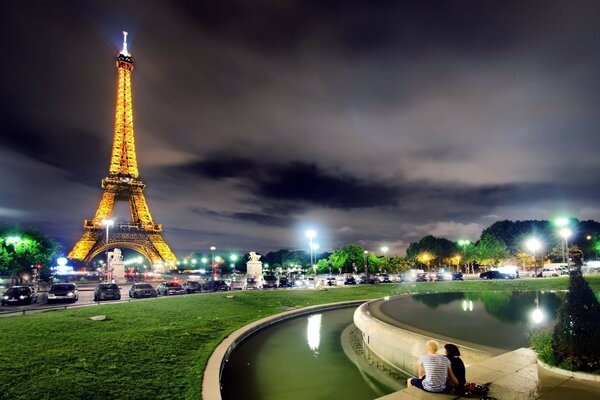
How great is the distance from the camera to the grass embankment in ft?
32.8

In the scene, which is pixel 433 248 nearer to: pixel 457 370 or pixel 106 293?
pixel 106 293

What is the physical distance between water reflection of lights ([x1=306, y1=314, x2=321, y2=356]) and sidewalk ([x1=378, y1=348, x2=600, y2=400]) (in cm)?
825

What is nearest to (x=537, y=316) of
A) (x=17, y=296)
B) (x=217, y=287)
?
(x=217, y=287)

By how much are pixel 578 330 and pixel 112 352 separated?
1472cm

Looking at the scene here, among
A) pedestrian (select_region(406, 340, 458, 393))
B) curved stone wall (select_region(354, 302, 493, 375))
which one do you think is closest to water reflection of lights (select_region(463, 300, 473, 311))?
curved stone wall (select_region(354, 302, 493, 375))

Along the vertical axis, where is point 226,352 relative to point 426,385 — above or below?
below

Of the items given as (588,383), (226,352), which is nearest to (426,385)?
(588,383)

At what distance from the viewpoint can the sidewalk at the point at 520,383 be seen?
301 inches

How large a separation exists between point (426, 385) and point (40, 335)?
1592 centimetres

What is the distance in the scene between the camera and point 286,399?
10938 millimetres

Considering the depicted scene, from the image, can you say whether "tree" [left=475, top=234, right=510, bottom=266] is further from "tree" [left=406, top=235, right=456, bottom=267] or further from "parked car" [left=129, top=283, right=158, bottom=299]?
"parked car" [left=129, top=283, right=158, bottom=299]

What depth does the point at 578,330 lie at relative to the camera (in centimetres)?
888

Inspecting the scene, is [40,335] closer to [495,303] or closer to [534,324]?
[534,324]

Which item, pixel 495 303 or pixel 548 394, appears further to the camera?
pixel 495 303
